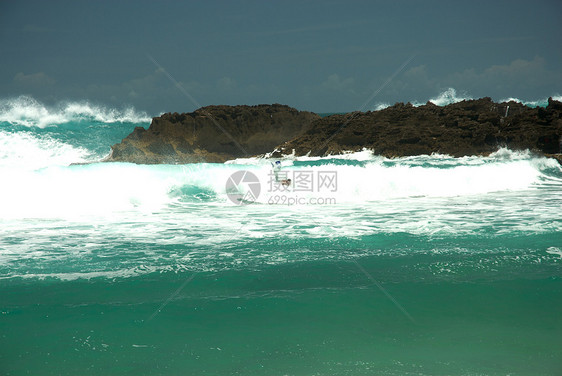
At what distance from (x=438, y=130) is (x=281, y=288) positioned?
23676mm

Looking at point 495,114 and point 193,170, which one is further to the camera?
point 495,114

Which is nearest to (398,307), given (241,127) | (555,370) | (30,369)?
(555,370)

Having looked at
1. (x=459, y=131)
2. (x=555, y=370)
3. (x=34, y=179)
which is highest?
(x=459, y=131)

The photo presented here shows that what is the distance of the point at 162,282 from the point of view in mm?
5516

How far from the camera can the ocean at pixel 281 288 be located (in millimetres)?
3734

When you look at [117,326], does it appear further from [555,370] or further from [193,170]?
[193,170]

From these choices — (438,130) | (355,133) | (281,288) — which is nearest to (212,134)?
(355,133)

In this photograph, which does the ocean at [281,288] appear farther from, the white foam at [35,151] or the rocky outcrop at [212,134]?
the white foam at [35,151]

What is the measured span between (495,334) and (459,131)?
23879mm

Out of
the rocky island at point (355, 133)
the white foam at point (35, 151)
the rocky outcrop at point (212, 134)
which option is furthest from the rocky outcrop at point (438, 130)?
the white foam at point (35, 151)

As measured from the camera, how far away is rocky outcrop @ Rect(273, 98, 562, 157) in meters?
24.5

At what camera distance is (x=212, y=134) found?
1221 inches

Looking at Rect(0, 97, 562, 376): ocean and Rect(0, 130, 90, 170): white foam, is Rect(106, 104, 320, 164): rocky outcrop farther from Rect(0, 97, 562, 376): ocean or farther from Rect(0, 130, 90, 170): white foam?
Rect(0, 97, 562, 376): ocean

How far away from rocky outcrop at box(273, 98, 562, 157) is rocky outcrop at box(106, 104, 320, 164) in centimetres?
364
